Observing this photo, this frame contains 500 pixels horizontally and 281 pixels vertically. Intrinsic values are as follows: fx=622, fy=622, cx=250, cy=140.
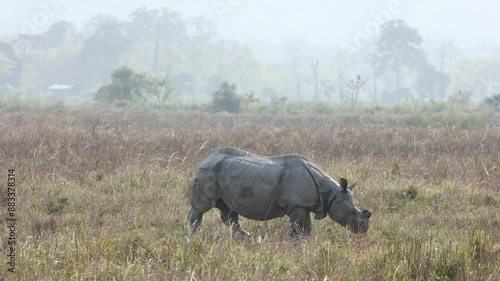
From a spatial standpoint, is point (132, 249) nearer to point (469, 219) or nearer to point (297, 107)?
point (469, 219)

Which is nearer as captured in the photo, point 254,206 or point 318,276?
point 318,276

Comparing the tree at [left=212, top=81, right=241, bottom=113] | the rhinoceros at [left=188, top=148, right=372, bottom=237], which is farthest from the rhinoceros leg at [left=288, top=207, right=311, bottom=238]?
the tree at [left=212, top=81, right=241, bottom=113]

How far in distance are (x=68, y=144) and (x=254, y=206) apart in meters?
6.53

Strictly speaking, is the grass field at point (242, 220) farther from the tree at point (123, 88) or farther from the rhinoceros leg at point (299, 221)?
the tree at point (123, 88)

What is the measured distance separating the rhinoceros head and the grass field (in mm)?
121

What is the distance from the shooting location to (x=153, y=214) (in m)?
7.19

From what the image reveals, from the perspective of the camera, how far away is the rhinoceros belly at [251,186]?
6035mm

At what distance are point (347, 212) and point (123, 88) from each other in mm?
33872

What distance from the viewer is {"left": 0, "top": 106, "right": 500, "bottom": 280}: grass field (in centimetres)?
455

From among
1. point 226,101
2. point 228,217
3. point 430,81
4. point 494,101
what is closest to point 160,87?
point 226,101

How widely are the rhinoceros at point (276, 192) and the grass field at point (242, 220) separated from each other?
21 cm

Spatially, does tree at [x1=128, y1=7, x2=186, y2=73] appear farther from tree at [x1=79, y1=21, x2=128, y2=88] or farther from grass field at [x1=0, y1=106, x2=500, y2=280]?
grass field at [x1=0, y1=106, x2=500, y2=280]

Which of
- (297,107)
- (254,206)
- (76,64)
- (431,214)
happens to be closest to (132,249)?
(254,206)

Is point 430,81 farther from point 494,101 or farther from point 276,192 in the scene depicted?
point 276,192
